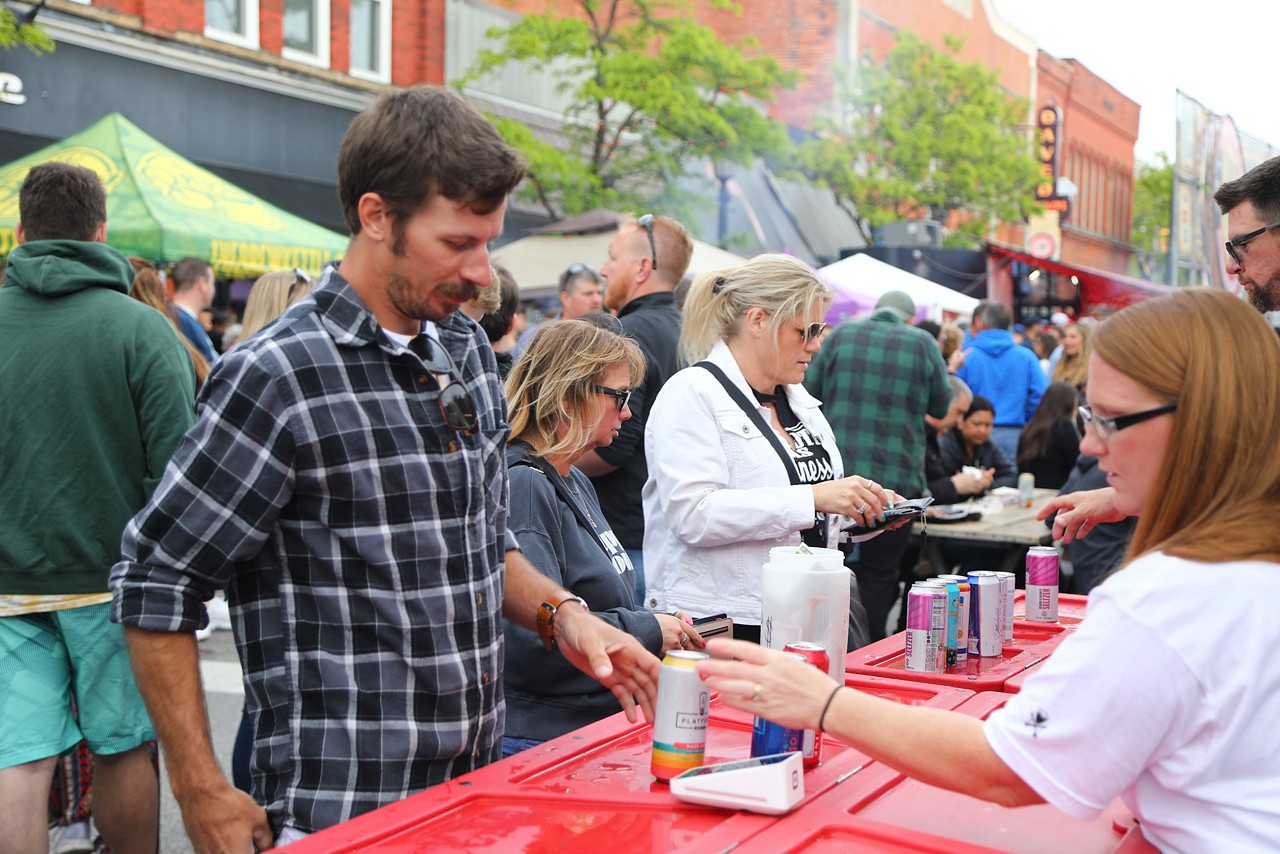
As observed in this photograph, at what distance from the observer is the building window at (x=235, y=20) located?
51.9 ft

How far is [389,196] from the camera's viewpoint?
2162 mm

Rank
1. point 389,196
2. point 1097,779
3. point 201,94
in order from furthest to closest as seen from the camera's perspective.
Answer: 1. point 201,94
2. point 389,196
3. point 1097,779

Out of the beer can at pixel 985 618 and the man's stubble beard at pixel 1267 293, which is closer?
the beer can at pixel 985 618

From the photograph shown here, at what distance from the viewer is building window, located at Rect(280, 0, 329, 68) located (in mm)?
16750

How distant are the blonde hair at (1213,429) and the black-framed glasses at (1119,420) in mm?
19

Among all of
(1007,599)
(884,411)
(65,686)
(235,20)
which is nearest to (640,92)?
(235,20)

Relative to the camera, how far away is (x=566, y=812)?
7.14 ft

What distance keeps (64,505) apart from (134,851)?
3.71ft

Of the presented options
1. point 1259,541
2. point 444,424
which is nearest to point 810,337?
point 444,424

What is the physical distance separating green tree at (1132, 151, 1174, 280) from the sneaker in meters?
60.2

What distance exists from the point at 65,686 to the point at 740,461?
7.23ft

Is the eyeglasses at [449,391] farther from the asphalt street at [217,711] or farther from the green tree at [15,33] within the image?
the green tree at [15,33]

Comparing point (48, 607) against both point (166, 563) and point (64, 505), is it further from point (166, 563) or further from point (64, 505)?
point (166, 563)

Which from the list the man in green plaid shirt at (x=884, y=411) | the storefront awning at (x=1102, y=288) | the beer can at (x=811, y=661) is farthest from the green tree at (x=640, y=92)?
the beer can at (x=811, y=661)
